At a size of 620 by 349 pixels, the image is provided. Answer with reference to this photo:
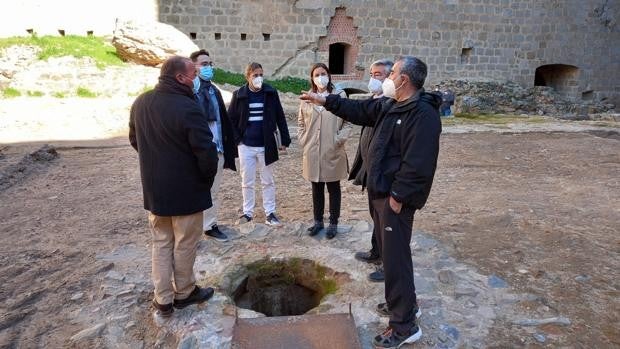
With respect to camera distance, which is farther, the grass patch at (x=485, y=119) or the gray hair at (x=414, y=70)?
the grass patch at (x=485, y=119)

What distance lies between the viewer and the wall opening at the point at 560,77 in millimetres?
20172

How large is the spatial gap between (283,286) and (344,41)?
14.5 m

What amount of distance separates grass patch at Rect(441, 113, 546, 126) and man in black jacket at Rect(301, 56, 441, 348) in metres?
9.46

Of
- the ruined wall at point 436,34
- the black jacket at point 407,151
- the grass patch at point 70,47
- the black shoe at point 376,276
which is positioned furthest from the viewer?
the ruined wall at point 436,34

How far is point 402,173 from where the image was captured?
2795 millimetres

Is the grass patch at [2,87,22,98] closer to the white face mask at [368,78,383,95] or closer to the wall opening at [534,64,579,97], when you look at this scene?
the white face mask at [368,78,383,95]

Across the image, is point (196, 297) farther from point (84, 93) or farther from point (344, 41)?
point (344, 41)

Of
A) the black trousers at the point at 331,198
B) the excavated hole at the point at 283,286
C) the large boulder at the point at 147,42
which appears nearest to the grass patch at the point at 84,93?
the large boulder at the point at 147,42

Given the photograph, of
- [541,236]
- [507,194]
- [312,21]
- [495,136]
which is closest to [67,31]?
[312,21]

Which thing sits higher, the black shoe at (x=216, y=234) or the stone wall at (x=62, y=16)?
the stone wall at (x=62, y=16)

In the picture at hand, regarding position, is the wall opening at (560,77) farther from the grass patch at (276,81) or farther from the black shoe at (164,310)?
the black shoe at (164,310)

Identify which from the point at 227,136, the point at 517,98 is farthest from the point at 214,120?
the point at 517,98

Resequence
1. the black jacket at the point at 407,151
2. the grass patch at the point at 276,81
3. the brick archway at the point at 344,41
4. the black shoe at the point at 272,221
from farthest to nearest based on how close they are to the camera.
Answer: the brick archway at the point at 344,41, the grass patch at the point at 276,81, the black shoe at the point at 272,221, the black jacket at the point at 407,151

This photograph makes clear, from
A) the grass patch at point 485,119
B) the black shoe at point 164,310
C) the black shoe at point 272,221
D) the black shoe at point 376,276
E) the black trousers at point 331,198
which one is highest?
the grass patch at point 485,119
